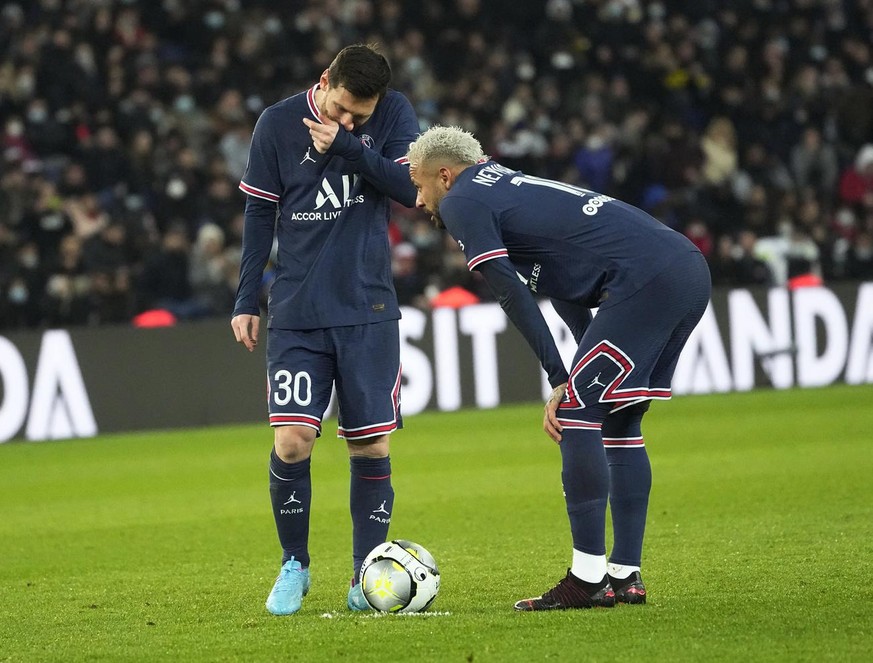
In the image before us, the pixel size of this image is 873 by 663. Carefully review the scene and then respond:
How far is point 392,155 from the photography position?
235 inches

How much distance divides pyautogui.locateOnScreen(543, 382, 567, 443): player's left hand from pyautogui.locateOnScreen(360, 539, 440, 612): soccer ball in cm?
73

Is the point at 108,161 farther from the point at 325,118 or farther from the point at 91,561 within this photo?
the point at 325,118

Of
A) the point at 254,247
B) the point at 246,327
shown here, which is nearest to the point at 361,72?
the point at 254,247

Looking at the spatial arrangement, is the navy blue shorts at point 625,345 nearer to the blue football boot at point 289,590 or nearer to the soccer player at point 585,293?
the soccer player at point 585,293

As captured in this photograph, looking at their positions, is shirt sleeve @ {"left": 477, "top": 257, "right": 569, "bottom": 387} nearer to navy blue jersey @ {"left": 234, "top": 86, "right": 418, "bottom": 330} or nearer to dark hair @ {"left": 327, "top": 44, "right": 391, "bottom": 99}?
navy blue jersey @ {"left": 234, "top": 86, "right": 418, "bottom": 330}

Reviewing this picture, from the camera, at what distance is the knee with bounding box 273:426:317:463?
5746 millimetres

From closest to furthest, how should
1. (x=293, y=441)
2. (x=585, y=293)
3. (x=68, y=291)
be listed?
(x=585, y=293) → (x=293, y=441) → (x=68, y=291)

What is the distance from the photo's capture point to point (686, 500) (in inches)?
351

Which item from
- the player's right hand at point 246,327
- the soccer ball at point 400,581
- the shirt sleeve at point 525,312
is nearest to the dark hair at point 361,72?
the shirt sleeve at point 525,312

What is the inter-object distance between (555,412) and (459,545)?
2317 mm

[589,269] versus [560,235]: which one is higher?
[560,235]

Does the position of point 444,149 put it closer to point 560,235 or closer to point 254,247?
point 560,235

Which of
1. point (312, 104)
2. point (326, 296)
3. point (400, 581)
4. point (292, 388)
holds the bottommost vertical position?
point (400, 581)

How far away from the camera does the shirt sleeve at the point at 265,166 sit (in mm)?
5918
